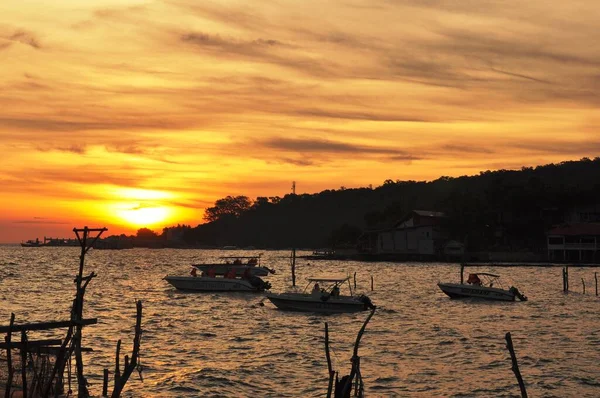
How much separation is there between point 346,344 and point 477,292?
3274cm

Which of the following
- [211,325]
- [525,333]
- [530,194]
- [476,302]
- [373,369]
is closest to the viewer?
[373,369]

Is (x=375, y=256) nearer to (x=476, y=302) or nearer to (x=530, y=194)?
(x=530, y=194)

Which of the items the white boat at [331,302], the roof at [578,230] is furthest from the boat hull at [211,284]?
the roof at [578,230]

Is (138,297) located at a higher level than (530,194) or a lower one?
lower

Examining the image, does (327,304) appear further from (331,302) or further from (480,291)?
(480,291)

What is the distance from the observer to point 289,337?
4909 cm

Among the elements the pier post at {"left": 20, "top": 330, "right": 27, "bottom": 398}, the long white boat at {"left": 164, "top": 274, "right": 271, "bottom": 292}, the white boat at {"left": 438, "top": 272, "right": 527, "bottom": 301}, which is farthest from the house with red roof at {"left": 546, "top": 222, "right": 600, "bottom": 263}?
the pier post at {"left": 20, "top": 330, "right": 27, "bottom": 398}

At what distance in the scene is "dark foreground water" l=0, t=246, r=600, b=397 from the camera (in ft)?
111

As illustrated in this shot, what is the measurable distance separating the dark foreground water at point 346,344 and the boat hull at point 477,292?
3.73ft

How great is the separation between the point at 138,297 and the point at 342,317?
32.5 meters

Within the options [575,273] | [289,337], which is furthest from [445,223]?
[289,337]

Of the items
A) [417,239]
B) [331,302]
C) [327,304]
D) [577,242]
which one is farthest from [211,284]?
[417,239]

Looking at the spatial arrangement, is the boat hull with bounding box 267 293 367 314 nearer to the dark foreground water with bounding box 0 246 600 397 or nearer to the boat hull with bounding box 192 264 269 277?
the dark foreground water with bounding box 0 246 600 397

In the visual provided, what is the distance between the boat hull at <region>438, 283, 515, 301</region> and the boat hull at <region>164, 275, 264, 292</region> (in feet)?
65.0
